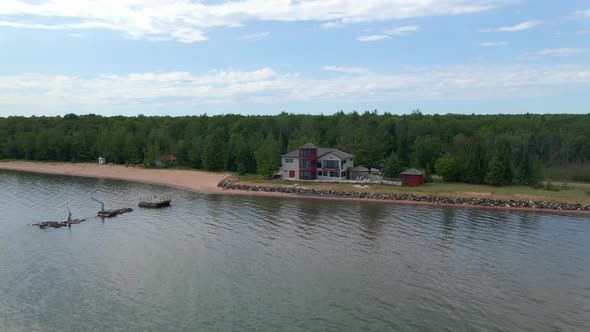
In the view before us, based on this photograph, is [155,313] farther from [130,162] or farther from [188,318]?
[130,162]

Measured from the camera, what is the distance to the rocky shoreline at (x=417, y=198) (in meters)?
60.1

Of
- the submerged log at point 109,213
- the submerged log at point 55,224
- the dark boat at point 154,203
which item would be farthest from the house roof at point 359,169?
the submerged log at point 55,224

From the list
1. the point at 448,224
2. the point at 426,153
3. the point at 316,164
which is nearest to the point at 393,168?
the point at 426,153

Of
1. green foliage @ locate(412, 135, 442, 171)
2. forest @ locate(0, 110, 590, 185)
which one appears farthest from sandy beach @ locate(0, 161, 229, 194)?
green foliage @ locate(412, 135, 442, 171)

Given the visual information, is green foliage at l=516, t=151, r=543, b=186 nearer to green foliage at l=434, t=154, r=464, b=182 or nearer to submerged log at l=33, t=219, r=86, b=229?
green foliage at l=434, t=154, r=464, b=182

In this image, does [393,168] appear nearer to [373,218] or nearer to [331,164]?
[331,164]

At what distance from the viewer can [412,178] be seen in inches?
2901

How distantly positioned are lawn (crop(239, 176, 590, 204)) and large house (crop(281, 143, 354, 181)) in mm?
3018

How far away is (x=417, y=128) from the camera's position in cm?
10500

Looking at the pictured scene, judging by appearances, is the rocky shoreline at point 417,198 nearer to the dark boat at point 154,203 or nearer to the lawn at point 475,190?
the lawn at point 475,190

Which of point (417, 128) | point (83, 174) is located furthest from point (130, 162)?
point (417, 128)

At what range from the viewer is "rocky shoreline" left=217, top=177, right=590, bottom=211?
60062 mm

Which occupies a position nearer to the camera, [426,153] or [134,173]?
[426,153]

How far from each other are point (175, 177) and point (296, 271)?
2552 inches
